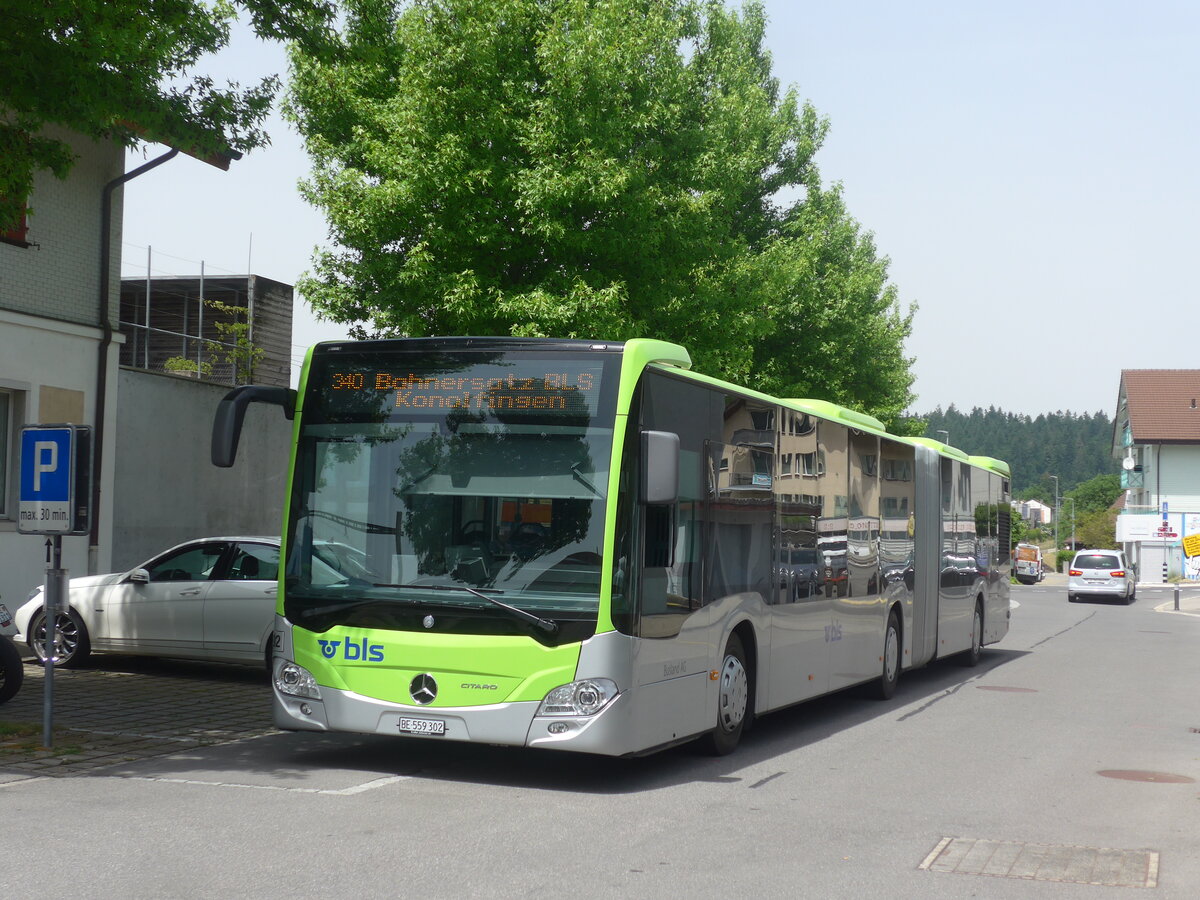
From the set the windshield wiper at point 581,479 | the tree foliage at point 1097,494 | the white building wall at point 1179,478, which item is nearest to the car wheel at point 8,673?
the windshield wiper at point 581,479

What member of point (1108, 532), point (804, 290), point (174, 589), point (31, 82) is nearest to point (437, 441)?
point (31, 82)

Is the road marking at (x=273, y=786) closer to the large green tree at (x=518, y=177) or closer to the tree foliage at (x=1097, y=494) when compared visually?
the large green tree at (x=518, y=177)

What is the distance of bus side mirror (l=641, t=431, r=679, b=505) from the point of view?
8.64 metres

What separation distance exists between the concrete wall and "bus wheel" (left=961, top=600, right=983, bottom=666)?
10.5m

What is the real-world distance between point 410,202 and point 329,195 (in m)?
1.52

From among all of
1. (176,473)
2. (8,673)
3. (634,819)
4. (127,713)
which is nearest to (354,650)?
(634,819)

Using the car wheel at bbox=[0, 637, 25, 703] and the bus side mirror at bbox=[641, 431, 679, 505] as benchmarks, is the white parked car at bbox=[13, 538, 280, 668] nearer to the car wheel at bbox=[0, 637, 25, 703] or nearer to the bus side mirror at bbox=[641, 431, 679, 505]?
the car wheel at bbox=[0, 637, 25, 703]

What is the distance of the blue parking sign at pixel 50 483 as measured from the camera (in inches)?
385

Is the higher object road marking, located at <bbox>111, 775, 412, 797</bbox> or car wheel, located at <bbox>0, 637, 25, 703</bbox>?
car wheel, located at <bbox>0, 637, 25, 703</bbox>

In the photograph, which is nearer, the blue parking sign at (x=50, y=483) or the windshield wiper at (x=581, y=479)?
the windshield wiper at (x=581, y=479)

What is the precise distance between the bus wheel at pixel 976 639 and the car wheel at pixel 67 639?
1156cm

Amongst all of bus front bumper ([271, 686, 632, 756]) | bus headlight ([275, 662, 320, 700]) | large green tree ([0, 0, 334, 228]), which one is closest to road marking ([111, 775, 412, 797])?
bus front bumper ([271, 686, 632, 756])

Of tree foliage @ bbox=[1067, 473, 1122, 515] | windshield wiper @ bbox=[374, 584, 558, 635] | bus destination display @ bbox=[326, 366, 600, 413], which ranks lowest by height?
windshield wiper @ bbox=[374, 584, 558, 635]

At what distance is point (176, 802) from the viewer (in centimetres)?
795
